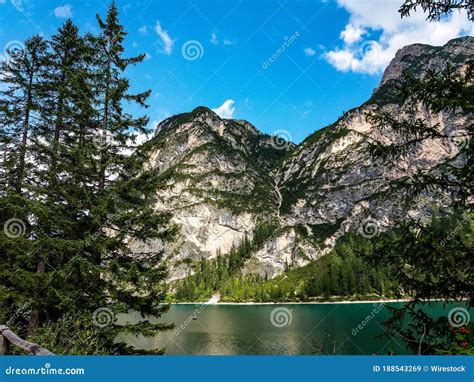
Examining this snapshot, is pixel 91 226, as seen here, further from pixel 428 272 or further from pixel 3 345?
pixel 428 272

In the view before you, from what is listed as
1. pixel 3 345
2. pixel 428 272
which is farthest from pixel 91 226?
pixel 428 272

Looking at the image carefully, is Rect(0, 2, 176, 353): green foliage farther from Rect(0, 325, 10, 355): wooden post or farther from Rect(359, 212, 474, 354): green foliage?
Rect(359, 212, 474, 354): green foliage

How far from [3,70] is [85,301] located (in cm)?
1324

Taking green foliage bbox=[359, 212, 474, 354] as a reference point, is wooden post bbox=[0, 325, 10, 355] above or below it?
below

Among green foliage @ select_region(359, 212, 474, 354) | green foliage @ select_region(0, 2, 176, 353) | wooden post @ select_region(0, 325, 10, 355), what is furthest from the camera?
green foliage @ select_region(0, 2, 176, 353)

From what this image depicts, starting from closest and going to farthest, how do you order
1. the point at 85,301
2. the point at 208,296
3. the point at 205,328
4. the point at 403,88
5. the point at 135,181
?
the point at 403,88 < the point at 85,301 < the point at 135,181 < the point at 205,328 < the point at 208,296

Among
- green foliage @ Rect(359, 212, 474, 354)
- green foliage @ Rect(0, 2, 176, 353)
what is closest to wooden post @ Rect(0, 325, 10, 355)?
green foliage @ Rect(0, 2, 176, 353)

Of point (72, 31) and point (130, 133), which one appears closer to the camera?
point (130, 133)

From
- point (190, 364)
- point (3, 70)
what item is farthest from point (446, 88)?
point (3, 70)

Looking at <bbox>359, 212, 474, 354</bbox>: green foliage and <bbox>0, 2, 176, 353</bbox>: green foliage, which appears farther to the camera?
<bbox>0, 2, 176, 353</bbox>: green foliage

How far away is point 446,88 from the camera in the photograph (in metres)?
8.18

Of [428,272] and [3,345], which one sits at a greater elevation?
[428,272]

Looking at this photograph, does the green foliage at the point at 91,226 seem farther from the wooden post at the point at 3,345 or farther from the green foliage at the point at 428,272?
the green foliage at the point at 428,272

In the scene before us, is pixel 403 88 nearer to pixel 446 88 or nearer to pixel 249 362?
pixel 446 88
